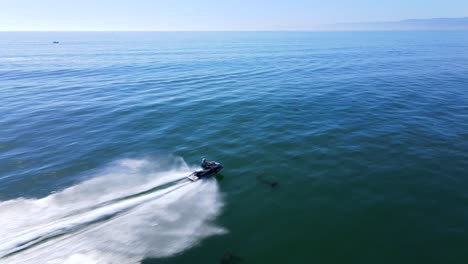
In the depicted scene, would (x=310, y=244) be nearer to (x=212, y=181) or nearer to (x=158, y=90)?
(x=212, y=181)

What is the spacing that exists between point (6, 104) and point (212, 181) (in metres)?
49.2

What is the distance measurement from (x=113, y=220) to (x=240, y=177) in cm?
1172

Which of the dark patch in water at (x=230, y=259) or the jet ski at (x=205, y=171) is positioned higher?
the jet ski at (x=205, y=171)

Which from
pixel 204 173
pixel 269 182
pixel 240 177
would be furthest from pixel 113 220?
pixel 269 182

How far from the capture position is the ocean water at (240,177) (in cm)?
1658

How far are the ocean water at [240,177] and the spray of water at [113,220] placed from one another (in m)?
0.10

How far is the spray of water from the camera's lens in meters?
16.3

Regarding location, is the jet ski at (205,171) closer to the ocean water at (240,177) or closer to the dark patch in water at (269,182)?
the ocean water at (240,177)

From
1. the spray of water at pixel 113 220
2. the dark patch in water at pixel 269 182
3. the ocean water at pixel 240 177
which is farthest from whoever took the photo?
the dark patch in water at pixel 269 182

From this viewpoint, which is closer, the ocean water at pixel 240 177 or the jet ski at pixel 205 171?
the ocean water at pixel 240 177

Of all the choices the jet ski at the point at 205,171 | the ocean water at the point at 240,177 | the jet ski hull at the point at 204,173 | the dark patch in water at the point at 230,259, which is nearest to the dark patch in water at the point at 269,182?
the ocean water at the point at 240,177

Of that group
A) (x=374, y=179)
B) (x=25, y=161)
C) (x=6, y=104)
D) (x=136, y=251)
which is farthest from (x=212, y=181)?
(x=6, y=104)

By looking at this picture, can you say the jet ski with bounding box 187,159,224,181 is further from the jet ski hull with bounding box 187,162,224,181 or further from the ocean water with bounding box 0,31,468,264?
the ocean water with bounding box 0,31,468,264

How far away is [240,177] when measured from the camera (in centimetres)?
2416
